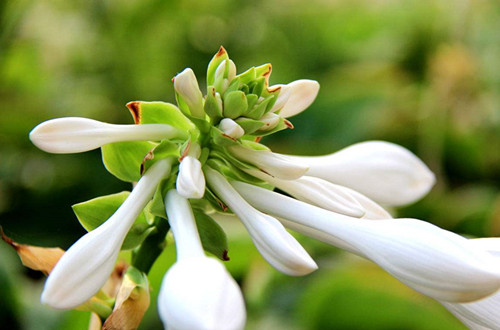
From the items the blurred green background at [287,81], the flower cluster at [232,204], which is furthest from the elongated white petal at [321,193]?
the blurred green background at [287,81]

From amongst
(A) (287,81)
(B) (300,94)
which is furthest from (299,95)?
(A) (287,81)

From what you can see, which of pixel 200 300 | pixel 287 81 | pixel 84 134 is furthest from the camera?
pixel 287 81

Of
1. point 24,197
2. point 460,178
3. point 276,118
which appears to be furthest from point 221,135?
point 460,178

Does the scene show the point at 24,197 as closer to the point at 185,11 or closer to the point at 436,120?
the point at 185,11

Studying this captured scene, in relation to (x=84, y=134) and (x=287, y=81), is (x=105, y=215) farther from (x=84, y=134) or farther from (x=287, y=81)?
(x=287, y=81)

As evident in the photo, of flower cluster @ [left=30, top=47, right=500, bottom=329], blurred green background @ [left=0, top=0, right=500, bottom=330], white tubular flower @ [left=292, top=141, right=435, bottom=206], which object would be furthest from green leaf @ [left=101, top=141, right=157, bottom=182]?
blurred green background @ [left=0, top=0, right=500, bottom=330]

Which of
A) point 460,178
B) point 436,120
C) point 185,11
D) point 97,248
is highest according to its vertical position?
point 97,248

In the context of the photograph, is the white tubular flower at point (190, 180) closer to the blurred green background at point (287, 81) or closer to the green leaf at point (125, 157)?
the green leaf at point (125, 157)
